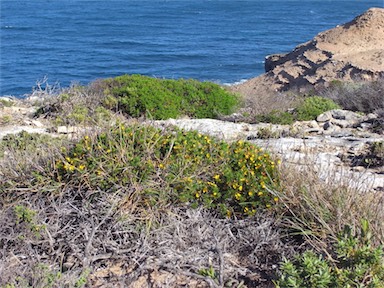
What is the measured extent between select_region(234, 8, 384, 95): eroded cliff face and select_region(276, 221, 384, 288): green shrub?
58.1ft

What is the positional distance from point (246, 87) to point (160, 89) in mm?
11090

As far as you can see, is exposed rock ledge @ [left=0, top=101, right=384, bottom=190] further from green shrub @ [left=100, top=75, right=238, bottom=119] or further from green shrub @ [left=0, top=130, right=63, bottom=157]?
green shrub @ [left=100, top=75, right=238, bottom=119]

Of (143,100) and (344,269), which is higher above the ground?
(344,269)

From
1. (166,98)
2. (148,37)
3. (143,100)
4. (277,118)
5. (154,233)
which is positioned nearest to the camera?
(154,233)

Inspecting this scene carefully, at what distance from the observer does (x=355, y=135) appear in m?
9.58

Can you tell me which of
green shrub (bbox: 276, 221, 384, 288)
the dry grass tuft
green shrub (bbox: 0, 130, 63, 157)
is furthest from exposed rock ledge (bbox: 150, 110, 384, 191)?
green shrub (bbox: 0, 130, 63, 157)

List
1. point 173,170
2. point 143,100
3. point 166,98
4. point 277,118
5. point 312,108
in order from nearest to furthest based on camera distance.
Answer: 1. point 173,170
2. point 277,118
3. point 143,100
4. point 312,108
5. point 166,98

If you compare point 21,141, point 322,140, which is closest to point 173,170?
point 21,141

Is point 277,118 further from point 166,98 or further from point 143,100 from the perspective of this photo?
point 143,100

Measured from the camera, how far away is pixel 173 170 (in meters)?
5.27

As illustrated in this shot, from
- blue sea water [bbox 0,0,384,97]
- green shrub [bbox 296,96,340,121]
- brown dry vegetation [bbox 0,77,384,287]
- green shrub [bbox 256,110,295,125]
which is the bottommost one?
blue sea water [bbox 0,0,384,97]

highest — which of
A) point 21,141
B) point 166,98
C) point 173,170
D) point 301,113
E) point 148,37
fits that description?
point 173,170

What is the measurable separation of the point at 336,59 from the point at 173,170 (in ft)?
62.0

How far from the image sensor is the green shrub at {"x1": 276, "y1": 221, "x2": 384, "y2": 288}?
3824 millimetres
